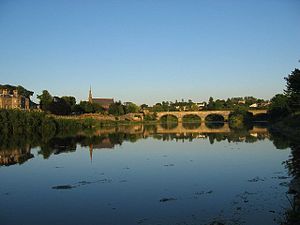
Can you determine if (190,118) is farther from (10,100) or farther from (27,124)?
(27,124)

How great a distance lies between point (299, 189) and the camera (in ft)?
45.3

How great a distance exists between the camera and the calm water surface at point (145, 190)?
11797 mm

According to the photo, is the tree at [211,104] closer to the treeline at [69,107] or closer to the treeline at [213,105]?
the treeline at [213,105]

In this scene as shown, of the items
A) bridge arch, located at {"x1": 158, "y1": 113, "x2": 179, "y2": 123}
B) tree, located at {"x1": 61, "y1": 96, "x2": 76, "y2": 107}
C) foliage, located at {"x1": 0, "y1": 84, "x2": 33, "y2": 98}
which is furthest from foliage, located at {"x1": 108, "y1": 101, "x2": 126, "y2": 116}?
foliage, located at {"x1": 0, "y1": 84, "x2": 33, "y2": 98}

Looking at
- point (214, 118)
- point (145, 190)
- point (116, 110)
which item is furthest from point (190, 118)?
point (145, 190)

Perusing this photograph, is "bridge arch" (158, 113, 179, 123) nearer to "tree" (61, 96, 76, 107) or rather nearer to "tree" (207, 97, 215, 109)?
"tree" (207, 97, 215, 109)

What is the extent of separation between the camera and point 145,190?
1588 centimetres

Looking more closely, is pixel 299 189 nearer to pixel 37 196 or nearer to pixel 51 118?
pixel 37 196

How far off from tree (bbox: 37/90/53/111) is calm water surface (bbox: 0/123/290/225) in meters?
61.9

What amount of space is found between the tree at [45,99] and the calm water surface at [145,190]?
61903 millimetres

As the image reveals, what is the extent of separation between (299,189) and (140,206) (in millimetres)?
6038

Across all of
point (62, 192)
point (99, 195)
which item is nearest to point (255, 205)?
point (99, 195)

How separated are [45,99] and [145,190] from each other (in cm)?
7893

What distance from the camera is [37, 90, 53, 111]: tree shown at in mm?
87700
